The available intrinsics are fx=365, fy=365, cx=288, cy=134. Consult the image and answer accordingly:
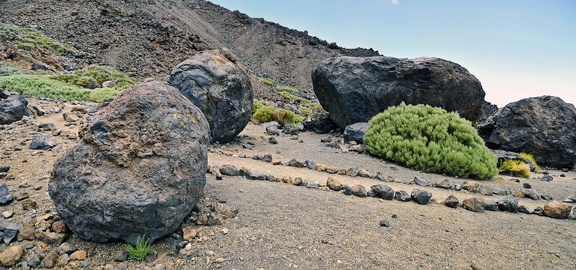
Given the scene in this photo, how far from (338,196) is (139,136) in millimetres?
3159

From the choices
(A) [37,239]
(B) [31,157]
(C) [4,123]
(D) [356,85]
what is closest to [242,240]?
(A) [37,239]

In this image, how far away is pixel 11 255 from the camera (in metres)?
3.45

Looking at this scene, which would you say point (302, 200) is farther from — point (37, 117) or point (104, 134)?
point (37, 117)

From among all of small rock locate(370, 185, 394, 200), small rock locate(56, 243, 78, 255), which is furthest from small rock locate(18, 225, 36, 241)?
small rock locate(370, 185, 394, 200)

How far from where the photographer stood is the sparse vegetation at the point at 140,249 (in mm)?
3527

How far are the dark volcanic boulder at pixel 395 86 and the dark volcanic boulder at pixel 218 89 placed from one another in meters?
4.18

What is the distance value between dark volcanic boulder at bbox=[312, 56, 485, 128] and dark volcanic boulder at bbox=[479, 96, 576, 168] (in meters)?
1.31

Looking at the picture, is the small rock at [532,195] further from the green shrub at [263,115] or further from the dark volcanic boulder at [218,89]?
the green shrub at [263,115]

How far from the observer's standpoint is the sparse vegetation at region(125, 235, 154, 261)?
353 centimetres

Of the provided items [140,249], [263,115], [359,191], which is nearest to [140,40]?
[263,115]

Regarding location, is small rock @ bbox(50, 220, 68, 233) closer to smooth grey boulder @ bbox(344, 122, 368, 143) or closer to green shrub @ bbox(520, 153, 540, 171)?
smooth grey boulder @ bbox(344, 122, 368, 143)

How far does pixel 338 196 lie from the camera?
5.74 metres

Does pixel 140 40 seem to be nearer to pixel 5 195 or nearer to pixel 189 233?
pixel 5 195

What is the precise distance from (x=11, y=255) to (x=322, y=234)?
3128 mm
